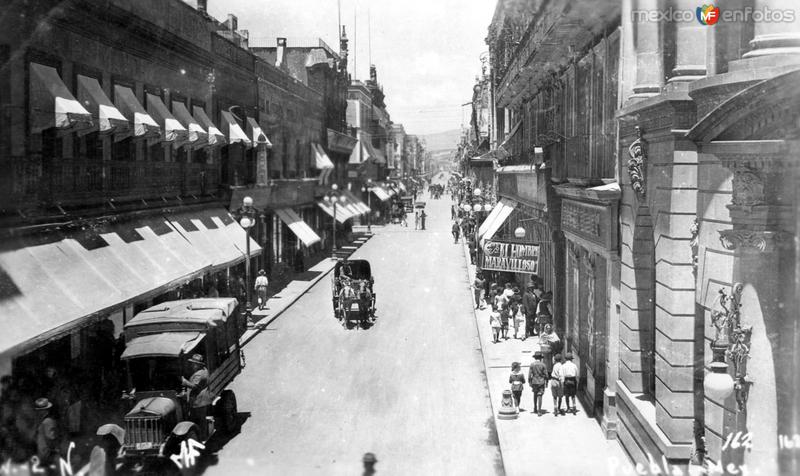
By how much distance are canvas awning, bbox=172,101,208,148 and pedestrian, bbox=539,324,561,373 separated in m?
12.5

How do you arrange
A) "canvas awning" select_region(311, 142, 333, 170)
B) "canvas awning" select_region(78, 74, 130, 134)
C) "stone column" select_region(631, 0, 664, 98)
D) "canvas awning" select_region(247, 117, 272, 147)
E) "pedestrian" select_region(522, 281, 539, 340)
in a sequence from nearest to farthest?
1. "stone column" select_region(631, 0, 664, 98)
2. "canvas awning" select_region(78, 74, 130, 134)
3. "pedestrian" select_region(522, 281, 539, 340)
4. "canvas awning" select_region(247, 117, 272, 147)
5. "canvas awning" select_region(311, 142, 333, 170)

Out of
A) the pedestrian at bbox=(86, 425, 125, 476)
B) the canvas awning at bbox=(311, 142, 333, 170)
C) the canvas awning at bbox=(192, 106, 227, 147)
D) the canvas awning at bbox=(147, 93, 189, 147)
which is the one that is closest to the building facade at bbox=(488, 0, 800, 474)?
the pedestrian at bbox=(86, 425, 125, 476)

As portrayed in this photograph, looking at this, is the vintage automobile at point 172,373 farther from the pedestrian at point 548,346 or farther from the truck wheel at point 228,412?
the pedestrian at point 548,346

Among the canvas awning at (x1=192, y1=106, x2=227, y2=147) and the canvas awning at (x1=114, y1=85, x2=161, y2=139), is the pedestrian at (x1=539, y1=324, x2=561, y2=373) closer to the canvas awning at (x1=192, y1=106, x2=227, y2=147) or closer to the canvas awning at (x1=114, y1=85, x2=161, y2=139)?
the canvas awning at (x1=114, y1=85, x2=161, y2=139)

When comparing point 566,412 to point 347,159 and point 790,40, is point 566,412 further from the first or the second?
point 347,159

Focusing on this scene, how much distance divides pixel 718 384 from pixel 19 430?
34.1 feet

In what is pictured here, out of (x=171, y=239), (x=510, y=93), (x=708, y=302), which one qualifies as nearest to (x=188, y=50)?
Answer: (x=171, y=239)

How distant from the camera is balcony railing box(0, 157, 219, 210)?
14.2 meters

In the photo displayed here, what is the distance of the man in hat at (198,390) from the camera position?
12.4 meters

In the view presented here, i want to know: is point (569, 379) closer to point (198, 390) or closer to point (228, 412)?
point (228, 412)

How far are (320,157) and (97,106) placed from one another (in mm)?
27456

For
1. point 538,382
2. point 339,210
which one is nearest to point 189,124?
point 538,382

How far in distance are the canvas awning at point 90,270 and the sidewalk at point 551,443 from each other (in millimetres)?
8371

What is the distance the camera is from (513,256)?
805 inches
